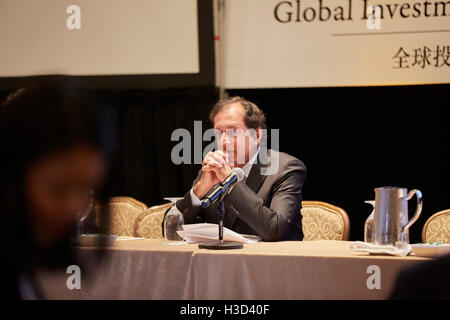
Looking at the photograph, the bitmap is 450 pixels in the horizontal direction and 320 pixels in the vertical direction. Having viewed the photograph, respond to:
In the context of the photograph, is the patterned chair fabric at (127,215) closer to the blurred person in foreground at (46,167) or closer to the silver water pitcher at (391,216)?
the silver water pitcher at (391,216)

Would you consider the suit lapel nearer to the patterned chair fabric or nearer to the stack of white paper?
the stack of white paper

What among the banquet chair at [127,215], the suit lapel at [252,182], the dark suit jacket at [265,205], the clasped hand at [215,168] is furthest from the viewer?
the banquet chair at [127,215]

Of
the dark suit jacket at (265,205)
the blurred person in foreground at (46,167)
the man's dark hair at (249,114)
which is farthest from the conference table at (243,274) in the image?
the blurred person in foreground at (46,167)

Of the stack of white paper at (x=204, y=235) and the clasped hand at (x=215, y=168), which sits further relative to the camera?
the clasped hand at (x=215, y=168)

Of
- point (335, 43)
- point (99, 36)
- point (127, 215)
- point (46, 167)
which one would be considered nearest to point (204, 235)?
point (127, 215)

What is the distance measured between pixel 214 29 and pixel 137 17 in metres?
0.66

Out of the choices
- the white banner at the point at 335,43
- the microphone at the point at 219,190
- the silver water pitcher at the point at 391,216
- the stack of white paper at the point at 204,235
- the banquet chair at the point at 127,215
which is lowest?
the banquet chair at the point at 127,215

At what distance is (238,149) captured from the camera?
128 inches

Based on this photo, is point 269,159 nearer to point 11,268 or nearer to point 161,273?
point 161,273

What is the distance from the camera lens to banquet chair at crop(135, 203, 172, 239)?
3.50 meters

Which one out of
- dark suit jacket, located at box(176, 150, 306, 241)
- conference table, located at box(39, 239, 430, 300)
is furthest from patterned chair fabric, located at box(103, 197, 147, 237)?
conference table, located at box(39, 239, 430, 300)

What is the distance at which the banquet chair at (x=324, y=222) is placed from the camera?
3.20m

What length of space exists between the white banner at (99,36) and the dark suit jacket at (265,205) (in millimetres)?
1764
